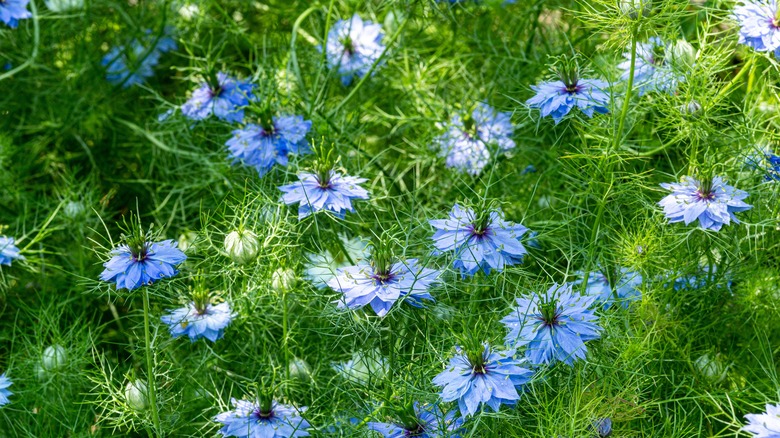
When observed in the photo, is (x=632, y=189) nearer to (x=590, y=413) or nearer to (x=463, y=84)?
(x=590, y=413)

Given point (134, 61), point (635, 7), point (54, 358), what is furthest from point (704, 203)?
point (134, 61)

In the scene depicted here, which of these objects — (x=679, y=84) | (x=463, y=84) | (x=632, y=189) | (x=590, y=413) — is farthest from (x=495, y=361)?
(x=463, y=84)

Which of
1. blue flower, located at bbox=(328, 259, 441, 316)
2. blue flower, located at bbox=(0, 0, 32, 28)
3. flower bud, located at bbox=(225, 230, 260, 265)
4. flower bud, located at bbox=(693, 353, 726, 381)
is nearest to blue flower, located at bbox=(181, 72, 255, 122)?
blue flower, located at bbox=(0, 0, 32, 28)

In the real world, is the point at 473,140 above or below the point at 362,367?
above

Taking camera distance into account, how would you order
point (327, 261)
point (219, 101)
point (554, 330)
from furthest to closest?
point (219, 101), point (327, 261), point (554, 330)

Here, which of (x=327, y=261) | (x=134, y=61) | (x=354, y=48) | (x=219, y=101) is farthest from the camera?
(x=134, y=61)

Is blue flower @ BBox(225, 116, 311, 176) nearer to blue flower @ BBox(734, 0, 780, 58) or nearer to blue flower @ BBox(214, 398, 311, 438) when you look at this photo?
blue flower @ BBox(214, 398, 311, 438)

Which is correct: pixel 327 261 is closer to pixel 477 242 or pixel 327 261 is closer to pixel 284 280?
pixel 284 280

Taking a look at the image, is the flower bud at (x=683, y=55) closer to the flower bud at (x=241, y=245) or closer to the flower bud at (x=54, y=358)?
the flower bud at (x=241, y=245)

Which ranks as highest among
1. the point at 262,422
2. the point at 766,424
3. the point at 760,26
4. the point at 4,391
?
the point at 760,26
